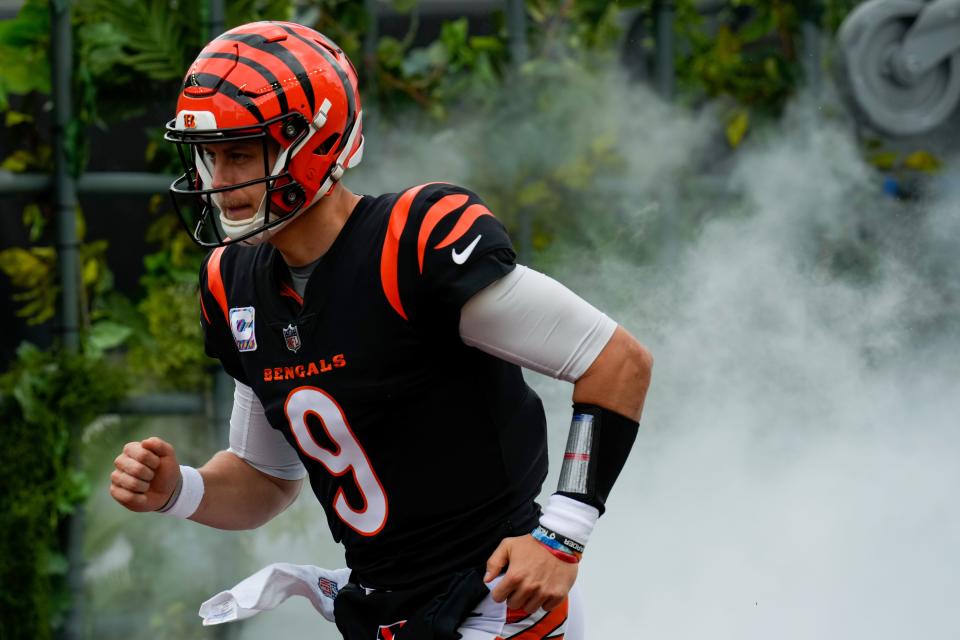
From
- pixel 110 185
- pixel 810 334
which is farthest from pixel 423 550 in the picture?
pixel 810 334

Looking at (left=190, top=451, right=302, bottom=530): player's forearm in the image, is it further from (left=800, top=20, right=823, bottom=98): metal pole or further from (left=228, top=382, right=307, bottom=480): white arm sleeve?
(left=800, top=20, right=823, bottom=98): metal pole

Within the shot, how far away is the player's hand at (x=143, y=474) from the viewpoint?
2881 mm

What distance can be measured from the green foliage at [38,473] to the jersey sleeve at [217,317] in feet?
7.39

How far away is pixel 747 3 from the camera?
5977mm

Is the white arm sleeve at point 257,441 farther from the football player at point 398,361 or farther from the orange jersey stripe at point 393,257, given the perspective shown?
the orange jersey stripe at point 393,257

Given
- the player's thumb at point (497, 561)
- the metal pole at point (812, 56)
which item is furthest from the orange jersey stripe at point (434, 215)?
the metal pole at point (812, 56)

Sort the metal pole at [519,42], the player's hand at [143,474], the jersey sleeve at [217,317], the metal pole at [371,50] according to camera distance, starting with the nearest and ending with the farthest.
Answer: the player's hand at [143,474]
the jersey sleeve at [217,317]
the metal pole at [371,50]
the metal pole at [519,42]

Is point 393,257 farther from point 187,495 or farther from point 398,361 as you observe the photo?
point 187,495

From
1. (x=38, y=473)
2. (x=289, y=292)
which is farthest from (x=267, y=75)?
(x=38, y=473)

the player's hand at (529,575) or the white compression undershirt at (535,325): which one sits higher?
the white compression undershirt at (535,325)

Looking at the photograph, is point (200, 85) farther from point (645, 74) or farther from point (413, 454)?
point (645, 74)

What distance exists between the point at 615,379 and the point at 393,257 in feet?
1.56

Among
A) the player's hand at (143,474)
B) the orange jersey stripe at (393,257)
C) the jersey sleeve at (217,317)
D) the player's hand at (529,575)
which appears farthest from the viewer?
the jersey sleeve at (217,317)

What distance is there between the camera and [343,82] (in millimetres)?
2838
